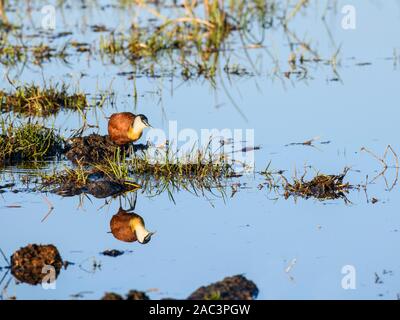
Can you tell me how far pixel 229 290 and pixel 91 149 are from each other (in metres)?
3.15

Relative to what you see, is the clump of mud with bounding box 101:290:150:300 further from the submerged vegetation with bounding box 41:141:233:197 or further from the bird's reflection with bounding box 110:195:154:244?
the submerged vegetation with bounding box 41:141:233:197

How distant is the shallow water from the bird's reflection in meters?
0.06

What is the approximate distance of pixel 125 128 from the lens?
874 cm

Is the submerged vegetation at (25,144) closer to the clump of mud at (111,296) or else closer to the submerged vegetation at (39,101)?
the submerged vegetation at (39,101)

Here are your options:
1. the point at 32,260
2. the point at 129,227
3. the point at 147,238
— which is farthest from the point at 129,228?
the point at 32,260

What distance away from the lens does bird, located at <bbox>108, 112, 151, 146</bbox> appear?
28.7 ft

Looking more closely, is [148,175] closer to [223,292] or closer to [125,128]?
[125,128]

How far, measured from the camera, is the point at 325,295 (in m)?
5.95

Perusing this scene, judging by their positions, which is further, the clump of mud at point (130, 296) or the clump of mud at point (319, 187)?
the clump of mud at point (319, 187)

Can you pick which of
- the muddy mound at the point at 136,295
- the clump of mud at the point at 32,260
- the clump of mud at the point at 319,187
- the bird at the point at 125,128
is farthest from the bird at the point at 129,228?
the bird at the point at 125,128

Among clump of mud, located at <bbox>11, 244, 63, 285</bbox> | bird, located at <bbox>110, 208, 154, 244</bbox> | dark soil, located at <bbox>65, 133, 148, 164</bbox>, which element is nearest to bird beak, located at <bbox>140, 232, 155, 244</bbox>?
bird, located at <bbox>110, 208, 154, 244</bbox>

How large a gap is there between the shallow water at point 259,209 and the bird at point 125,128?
562 millimetres

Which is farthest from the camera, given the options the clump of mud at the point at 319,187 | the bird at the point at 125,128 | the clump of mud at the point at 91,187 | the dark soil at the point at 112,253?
the bird at the point at 125,128

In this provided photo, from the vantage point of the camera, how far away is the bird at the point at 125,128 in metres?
8.73
